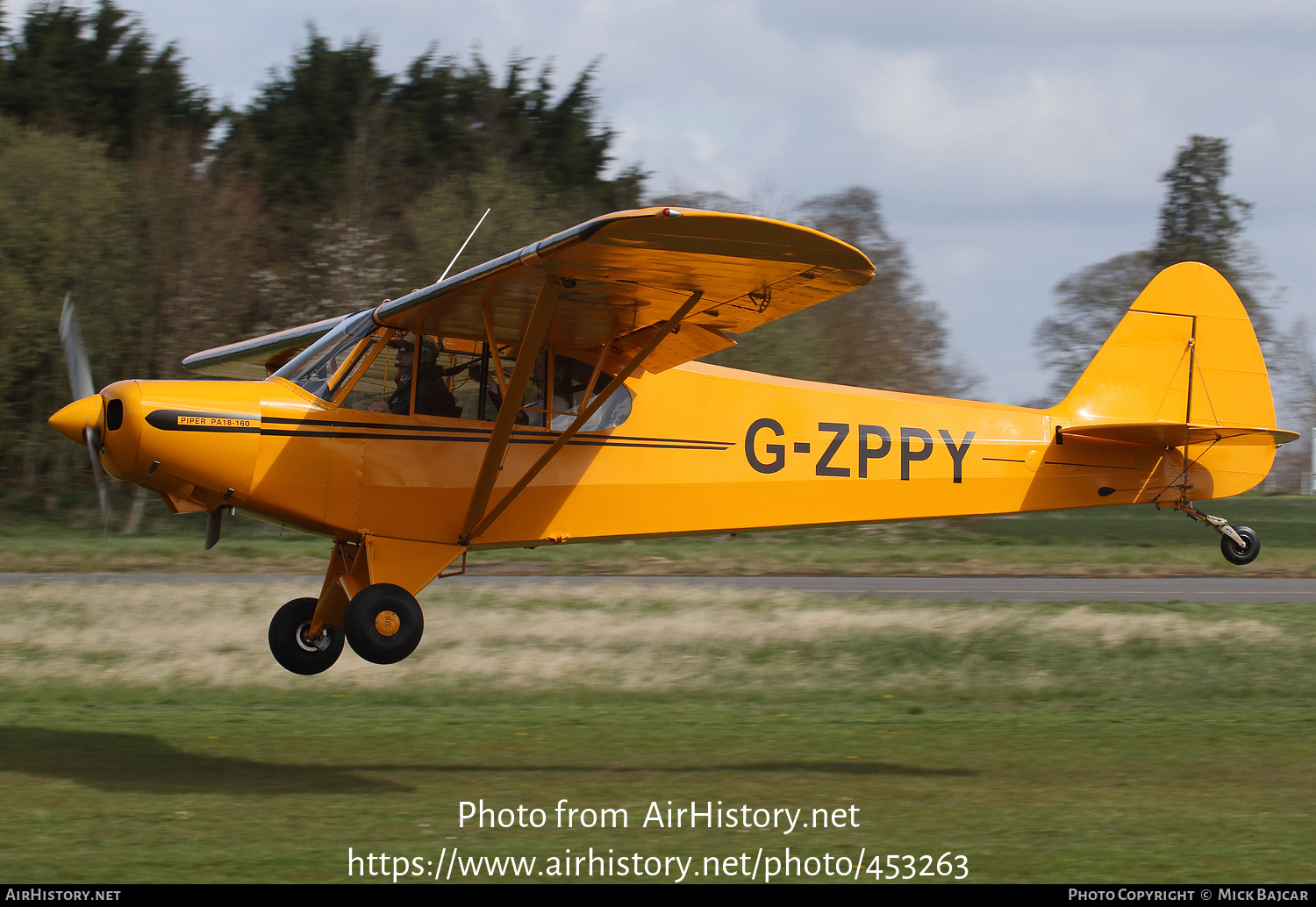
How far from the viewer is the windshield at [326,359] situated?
28.4 feet

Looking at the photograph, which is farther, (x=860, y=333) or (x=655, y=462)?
(x=860, y=333)

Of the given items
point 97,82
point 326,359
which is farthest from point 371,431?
point 97,82

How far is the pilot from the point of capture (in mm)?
8734

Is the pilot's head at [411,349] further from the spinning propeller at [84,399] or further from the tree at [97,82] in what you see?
the tree at [97,82]

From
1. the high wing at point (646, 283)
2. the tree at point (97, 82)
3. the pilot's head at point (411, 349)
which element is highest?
the tree at point (97, 82)

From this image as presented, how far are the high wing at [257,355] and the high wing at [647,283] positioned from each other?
194 cm

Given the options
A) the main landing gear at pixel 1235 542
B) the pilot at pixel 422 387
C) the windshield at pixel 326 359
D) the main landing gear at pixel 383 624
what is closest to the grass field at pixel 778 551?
the main landing gear at pixel 1235 542

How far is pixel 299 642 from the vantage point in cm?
926

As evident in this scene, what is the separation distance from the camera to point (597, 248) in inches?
288

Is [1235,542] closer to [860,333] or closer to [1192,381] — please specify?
[1192,381]

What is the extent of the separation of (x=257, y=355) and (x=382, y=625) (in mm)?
3530

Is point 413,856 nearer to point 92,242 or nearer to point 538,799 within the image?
point 538,799

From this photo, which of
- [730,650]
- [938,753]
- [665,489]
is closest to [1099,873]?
[938,753]

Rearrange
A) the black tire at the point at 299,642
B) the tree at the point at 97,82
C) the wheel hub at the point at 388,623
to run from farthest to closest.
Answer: the tree at the point at 97,82
the black tire at the point at 299,642
the wheel hub at the point at 388,623
